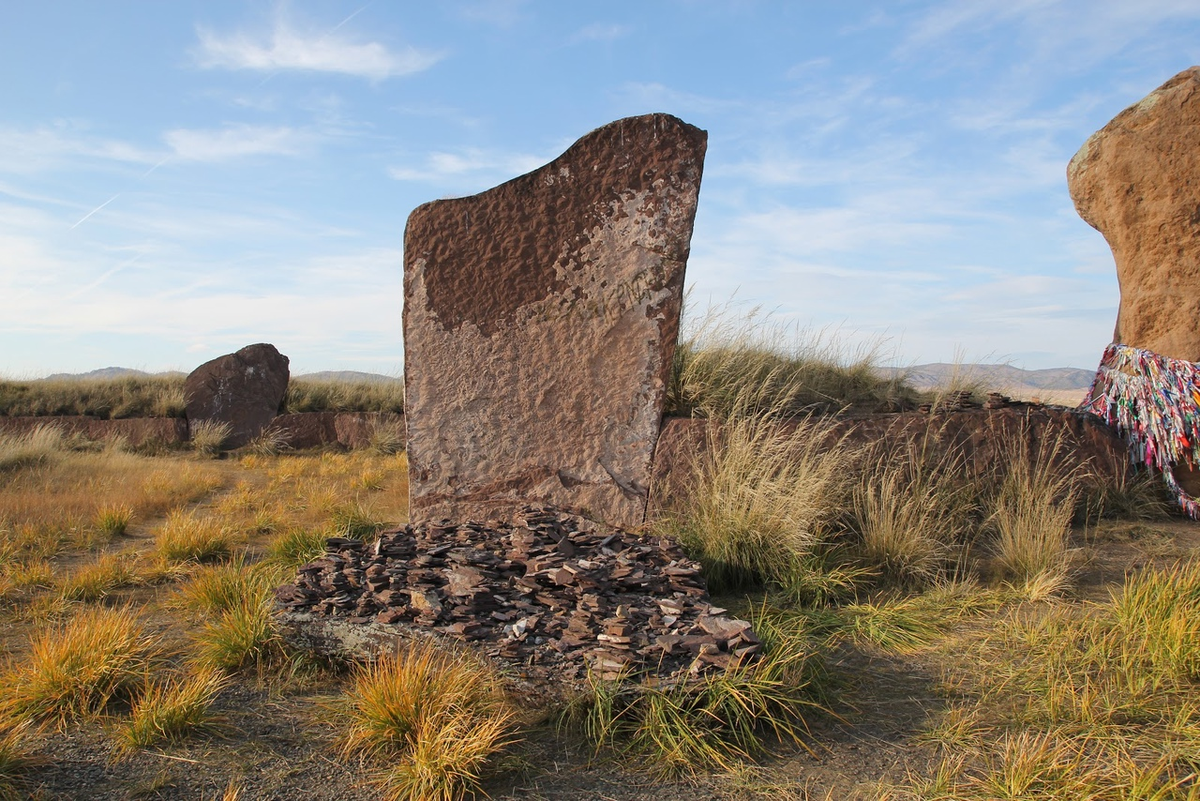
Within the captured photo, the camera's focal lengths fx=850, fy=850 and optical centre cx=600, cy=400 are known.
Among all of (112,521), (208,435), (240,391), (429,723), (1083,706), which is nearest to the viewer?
(429,723)

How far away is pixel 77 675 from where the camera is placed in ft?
9.34

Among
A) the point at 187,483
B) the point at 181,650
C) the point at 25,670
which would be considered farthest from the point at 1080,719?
the point at 187,483

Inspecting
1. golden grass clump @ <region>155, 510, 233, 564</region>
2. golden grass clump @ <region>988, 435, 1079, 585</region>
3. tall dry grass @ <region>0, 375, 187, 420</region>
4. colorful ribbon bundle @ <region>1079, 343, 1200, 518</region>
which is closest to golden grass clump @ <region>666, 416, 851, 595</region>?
golden grass clump @ <region>988, 435, 1079, 585</region>

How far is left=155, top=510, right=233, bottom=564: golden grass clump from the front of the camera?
5000mm

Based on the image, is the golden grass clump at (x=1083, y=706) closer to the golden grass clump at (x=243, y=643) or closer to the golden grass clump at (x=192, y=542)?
the golden grass clump at (x=243, y=643)

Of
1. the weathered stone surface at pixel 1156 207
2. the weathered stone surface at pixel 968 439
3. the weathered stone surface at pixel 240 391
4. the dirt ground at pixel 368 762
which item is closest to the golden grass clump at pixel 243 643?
the dirt ground at pixel 368 762

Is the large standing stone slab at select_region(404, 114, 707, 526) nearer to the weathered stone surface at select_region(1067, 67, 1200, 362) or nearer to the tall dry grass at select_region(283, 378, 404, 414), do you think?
the weathered stone surface at select_region(1067, 67, 1200, 362)

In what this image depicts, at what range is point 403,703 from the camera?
2533 mm

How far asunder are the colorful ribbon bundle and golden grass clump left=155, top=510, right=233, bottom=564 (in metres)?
5.55

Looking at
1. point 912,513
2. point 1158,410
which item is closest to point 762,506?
point 912,513

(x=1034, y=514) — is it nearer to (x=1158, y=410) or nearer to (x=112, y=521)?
(x=1158, y=410)

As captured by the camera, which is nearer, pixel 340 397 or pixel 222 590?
pixel 222 590

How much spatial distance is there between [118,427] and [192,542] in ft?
27.6

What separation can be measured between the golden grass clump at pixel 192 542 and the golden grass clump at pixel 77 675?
1881mm
